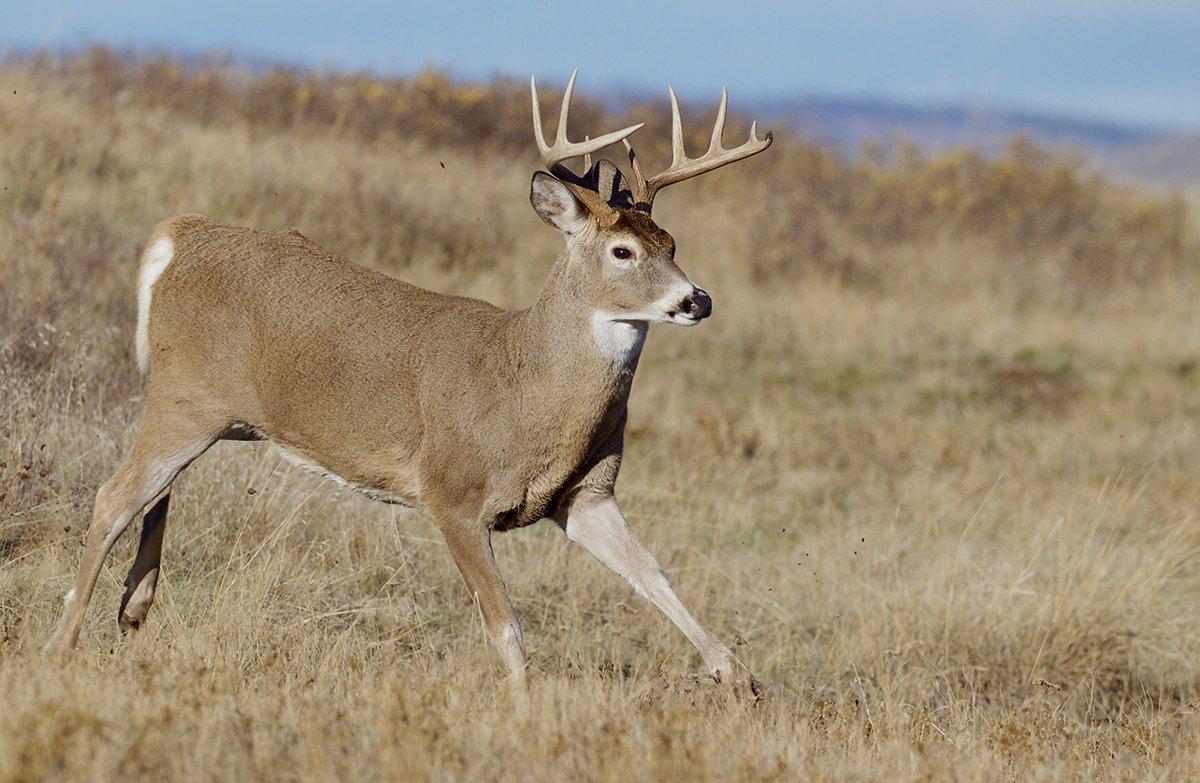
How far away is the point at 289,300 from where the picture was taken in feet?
18.7

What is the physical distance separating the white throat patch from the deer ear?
1.28ft

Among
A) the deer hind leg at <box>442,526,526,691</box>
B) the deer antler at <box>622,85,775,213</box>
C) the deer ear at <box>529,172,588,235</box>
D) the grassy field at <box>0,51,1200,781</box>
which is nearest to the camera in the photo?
the grassy field at <box>0,51,1200,781</box>

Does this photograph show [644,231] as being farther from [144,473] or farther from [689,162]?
[144,473]

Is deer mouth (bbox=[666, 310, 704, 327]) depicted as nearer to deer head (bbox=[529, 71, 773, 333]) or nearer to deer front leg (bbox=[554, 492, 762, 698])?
deer head (bbox=[529, 71, 773, 333])

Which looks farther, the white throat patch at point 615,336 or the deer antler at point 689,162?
the deer antler at point 689,162

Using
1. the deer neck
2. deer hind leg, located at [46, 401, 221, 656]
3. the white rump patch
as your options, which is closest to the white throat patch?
the deer neck

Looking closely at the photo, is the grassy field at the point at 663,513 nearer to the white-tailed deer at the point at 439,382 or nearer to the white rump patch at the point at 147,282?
the white-tailed deer at the point at 439,382

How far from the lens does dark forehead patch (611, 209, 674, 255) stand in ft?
17.9

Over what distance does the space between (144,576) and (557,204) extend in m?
2.03

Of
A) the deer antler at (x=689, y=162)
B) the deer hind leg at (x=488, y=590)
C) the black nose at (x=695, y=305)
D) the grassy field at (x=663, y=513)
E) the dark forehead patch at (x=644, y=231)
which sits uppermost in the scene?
the deer antler at (x=689, y=162)

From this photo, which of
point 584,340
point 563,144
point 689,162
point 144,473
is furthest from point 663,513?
point 144,473

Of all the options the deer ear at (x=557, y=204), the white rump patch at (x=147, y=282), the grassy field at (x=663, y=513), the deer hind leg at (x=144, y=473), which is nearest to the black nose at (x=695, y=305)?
the deer ear at (x=557, y=204)

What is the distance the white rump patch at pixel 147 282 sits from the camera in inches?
233

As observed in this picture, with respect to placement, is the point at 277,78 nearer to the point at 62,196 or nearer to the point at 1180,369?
the point at 62,196
